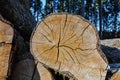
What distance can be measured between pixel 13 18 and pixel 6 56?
125cm

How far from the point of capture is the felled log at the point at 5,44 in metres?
3.57

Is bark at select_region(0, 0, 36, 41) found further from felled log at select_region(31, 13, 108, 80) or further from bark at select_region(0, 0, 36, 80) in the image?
felled log at select_region(31, 13, 108, 80)

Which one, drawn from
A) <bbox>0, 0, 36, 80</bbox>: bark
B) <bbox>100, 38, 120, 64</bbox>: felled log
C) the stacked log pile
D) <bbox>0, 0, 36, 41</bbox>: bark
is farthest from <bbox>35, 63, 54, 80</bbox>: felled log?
<bbox>100, 38, 120, 64</bbox>: felled log

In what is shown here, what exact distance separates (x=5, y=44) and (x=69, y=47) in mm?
723

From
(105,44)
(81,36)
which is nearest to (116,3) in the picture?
(105,44)

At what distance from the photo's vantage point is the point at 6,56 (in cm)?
359

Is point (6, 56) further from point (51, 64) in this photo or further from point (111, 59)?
point (111, 59)

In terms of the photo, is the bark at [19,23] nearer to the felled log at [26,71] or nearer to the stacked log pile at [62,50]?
the felled log at [26,71]

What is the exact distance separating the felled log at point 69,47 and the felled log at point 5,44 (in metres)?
0.34

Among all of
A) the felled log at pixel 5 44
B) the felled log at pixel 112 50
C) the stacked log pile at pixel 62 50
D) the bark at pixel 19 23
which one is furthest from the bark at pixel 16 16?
the felled log at pixel 112 50

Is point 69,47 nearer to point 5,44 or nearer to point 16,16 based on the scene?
point 5,44

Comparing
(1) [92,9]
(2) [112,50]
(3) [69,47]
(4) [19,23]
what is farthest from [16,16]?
(1) [92,9]

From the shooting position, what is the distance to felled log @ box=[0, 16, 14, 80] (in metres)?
3.57

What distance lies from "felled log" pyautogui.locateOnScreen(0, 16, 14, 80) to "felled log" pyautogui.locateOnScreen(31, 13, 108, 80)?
1.13 ft
